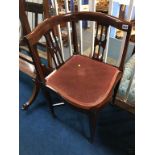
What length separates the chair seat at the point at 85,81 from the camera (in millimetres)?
1047

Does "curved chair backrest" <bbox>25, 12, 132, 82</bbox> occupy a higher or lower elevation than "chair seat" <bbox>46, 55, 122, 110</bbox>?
higher

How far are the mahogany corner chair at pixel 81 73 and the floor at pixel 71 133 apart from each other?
0.41 ft

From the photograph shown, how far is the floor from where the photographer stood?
1.31 m

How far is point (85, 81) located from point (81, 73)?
0.28 feet

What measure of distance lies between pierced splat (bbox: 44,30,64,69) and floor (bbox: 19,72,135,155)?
489 mm

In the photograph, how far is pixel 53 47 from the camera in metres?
1.23

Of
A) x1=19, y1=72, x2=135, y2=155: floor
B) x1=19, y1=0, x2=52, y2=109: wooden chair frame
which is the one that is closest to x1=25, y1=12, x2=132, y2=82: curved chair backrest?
x1=19, y1=0, x2=52, y2=109: wooden chair frame

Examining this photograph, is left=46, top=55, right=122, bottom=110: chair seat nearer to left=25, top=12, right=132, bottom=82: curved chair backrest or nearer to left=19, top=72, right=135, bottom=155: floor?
left=25, top=12, right=132, bottom=82: curved chair backrest

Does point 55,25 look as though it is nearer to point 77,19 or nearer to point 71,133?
point 77,19

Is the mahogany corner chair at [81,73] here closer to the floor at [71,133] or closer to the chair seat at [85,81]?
the chair seat at [85,81]

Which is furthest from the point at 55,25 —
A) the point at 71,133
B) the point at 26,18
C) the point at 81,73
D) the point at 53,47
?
the point at 71,133

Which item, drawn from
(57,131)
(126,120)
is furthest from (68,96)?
(126,120)

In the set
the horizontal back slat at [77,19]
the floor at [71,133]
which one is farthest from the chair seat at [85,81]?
the floor at [71,133]
